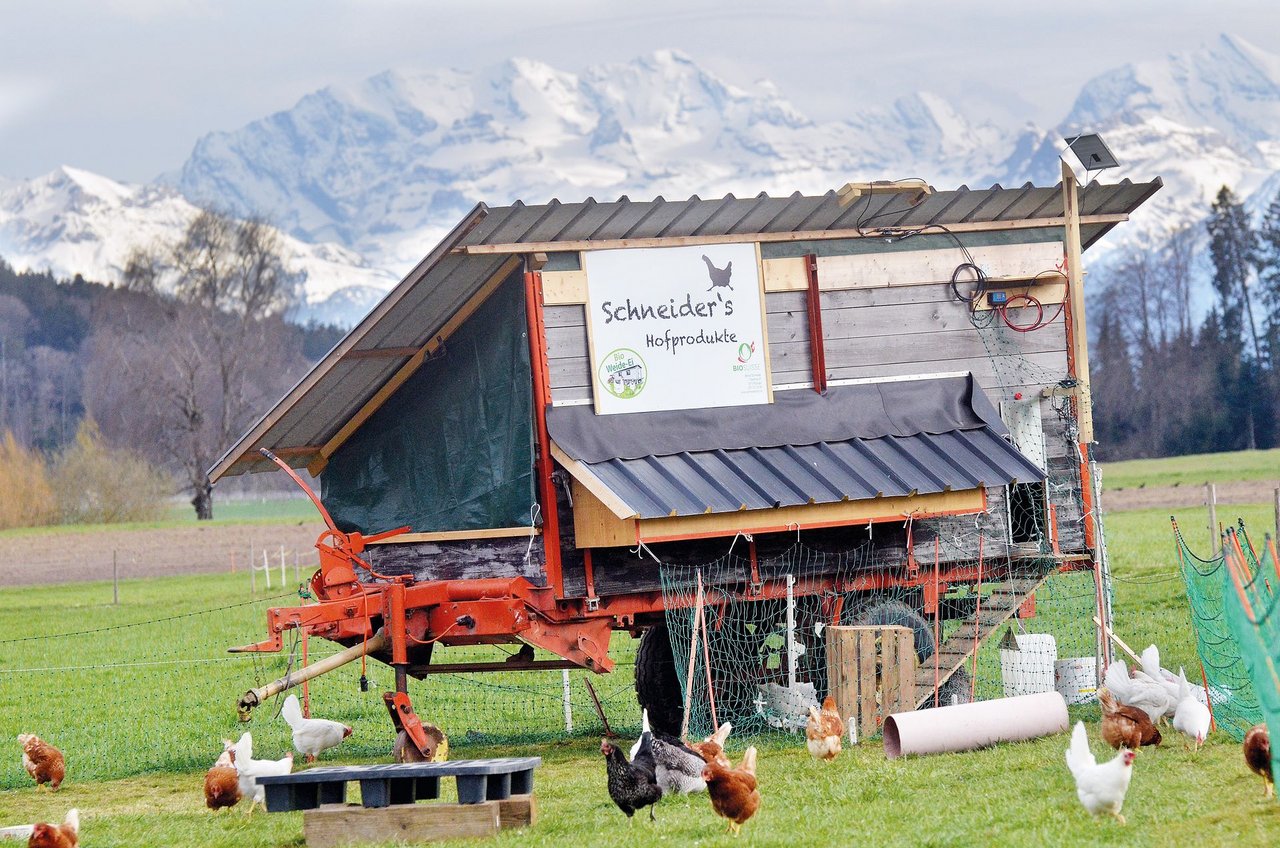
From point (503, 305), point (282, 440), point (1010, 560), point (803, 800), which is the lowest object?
point (803, 800)

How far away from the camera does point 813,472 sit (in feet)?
43.1

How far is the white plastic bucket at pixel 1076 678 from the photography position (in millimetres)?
14242

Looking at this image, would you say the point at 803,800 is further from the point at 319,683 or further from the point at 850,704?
the point at 319,683

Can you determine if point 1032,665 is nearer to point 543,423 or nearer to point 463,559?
point 543,423

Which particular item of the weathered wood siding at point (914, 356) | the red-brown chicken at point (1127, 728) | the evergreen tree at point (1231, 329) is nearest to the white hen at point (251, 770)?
the weathered wood siding at point (914, 356)

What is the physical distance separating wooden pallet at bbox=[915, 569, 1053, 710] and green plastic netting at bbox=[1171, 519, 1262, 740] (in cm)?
131

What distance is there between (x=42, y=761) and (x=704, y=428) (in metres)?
5.91

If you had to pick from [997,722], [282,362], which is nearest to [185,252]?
[282,362]

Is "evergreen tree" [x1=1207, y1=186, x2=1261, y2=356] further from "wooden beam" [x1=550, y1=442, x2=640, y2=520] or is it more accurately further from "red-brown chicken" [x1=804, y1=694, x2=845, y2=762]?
"red-brown chicken" [x1=804, y1=694, x2=845, y2=762]

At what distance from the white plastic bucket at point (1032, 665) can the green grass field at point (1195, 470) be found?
35.9m

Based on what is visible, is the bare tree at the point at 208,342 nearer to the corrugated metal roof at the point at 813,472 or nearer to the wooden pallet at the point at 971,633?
the wooden pallet at the point at 971,633

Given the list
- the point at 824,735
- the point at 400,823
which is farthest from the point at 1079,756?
the point at 400,823

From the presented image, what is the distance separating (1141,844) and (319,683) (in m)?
12.8

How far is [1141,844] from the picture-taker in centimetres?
828
